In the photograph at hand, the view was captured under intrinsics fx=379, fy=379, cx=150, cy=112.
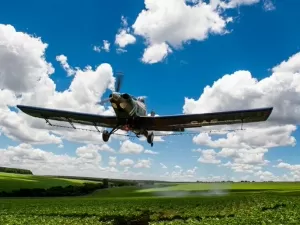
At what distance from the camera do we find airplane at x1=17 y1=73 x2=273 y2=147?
30.7m

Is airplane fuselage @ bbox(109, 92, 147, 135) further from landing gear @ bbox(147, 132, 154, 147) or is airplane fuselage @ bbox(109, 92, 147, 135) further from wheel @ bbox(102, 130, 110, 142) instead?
landing gear @ bbox(147, 132, 154, 147)

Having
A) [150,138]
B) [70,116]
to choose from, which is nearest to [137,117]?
[150,138]

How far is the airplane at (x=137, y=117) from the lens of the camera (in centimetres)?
3069

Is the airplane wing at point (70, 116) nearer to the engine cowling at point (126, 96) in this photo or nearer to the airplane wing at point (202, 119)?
the airplane wing at point (202, 119)

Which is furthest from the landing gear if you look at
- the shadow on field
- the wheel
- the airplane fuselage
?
the shadow on field

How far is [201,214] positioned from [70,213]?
33.5 feet

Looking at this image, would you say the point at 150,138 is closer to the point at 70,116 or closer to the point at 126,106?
the point at 126,106

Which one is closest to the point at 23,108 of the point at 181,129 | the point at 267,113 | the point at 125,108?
the point at 125,108

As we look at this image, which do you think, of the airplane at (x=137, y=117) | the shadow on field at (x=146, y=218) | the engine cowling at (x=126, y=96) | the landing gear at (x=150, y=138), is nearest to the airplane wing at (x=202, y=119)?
the airplane at (x=137, y=117)

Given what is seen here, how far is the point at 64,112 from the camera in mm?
36938

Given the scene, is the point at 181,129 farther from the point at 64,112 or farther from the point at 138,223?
the point at 138,223

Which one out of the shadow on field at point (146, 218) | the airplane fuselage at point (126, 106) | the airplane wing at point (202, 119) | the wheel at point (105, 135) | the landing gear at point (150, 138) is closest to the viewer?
the shadow on field at point (146, 218)

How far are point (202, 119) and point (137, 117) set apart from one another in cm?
662

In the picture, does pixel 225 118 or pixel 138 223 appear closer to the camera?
pixel 138 223
